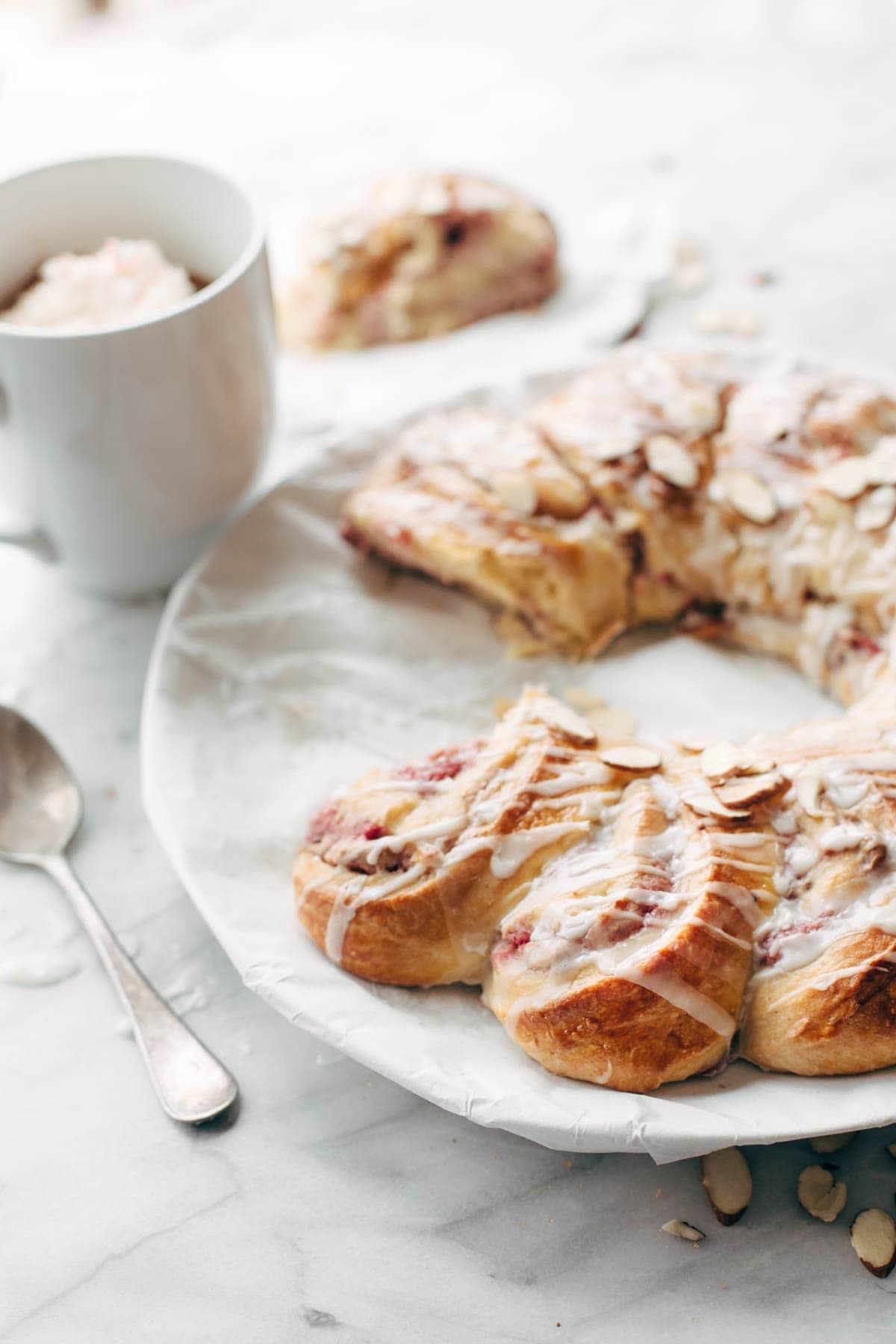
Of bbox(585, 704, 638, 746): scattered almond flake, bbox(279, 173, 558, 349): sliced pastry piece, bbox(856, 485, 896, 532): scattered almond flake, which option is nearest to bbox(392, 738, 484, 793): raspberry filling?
bbox(585, 704, 638, 746): scattered almond flake

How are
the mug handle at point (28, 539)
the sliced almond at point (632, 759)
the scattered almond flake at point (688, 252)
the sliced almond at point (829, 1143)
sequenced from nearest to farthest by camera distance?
the sliced almond at point (829, 1143) → the sliced almond at point (632, 759) → the mug handle at point (28, 539) → the scattered almond flake at point (688, 252)

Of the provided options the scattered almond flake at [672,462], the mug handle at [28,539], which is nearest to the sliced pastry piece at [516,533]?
the scattered almond flake at [672,462]

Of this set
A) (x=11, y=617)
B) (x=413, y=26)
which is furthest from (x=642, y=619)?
(x=413, y=26)

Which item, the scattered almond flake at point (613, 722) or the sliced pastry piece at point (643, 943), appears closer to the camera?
the sliced pastry piece at point (643, 943)

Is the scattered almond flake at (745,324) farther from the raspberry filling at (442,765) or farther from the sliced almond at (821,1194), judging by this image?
the sliced almond at (821,1194)

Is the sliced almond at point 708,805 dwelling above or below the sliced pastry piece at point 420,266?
below

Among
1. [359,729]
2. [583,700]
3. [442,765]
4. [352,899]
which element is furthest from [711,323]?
[352,899]

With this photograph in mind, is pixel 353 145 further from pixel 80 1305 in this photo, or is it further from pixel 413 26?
pixel 80 1305
